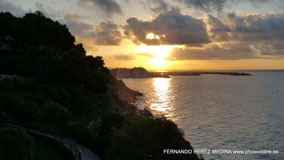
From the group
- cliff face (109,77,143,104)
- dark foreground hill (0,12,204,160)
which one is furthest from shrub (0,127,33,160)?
cliff face (109,77,143,104)

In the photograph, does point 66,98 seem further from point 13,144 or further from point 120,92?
point 120,92

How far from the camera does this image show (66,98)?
40812mm

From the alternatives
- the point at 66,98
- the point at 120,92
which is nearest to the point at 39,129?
the point at 66,98

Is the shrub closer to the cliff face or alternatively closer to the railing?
the railing

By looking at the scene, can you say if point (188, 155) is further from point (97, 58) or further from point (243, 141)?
point (97, 58)

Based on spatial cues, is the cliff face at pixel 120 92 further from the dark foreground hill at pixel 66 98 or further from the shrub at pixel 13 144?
the shrub at pixel 13 144

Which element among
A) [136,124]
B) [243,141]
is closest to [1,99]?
[136,124]

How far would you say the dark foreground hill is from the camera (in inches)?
824

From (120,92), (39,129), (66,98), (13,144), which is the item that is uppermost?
(66,98)

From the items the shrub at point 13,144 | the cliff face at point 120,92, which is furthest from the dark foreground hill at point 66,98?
the cliff face at point 120,92

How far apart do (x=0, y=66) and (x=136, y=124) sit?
41868 millimetres

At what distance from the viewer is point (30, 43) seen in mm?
61719

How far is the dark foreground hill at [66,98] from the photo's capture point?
68.7 ft

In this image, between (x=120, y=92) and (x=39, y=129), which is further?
(x=120, y=92)
